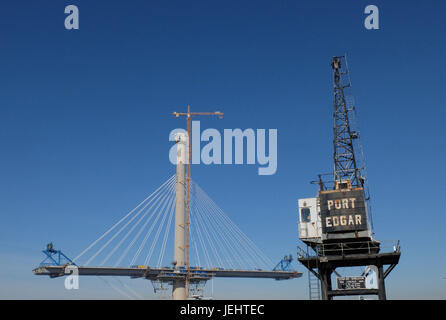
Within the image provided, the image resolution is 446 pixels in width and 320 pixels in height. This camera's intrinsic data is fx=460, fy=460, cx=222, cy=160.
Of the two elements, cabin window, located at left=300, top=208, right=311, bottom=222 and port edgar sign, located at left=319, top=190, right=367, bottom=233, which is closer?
port edgar sign, located at left=319, top=190, right=367, bottom=233

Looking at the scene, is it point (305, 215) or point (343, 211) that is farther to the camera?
point (305, 215)

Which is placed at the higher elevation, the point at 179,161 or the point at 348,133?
the point at 179,161

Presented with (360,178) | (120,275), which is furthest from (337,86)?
(120,275)

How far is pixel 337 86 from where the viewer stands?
72.8m

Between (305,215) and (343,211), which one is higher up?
(305,215)

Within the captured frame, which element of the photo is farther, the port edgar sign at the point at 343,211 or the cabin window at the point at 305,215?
the cabin window at the point at 305,215
